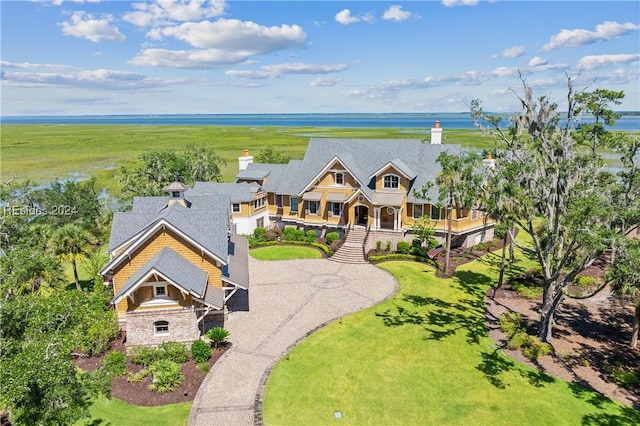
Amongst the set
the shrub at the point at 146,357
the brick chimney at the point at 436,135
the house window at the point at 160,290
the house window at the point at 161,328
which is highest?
the brick chimney at the point at 436,135

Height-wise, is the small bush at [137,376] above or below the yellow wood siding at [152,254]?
below

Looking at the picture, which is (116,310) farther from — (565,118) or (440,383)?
(565,118)

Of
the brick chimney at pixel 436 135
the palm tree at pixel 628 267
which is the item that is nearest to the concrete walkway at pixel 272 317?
the palm tree at pixel 628 267

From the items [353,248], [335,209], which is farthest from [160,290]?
[335,209]

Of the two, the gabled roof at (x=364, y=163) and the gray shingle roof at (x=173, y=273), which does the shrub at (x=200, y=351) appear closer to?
the gray shingle roof at (x=173, y=273)

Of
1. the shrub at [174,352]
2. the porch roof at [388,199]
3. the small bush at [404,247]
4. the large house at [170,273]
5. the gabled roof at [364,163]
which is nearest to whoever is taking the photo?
the shrub at [174,352]

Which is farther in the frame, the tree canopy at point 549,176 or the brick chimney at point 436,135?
the brick chimney at point 436,135

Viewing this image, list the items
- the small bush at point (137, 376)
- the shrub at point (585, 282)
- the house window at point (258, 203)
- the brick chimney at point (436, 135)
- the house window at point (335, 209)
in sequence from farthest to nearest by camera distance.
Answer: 1. the brick chimney at point (436, 135)
2. the house window at point (258, 203)
3. the house window at point (335, 209)
4. the shrub at point (585, 282)
5. the small bush at point (137, 376)

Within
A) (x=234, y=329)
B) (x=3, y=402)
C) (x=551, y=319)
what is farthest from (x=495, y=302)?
(x=3, y=402)
